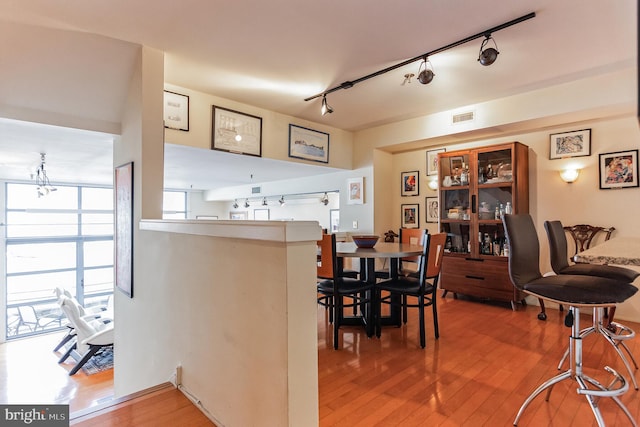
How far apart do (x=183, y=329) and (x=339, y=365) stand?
3.85 feet

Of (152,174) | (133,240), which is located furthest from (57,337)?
(152,174)

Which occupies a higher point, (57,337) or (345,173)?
(345,173)

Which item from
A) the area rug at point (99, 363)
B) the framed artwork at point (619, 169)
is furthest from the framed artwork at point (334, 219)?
the area rug at point (99, 363)

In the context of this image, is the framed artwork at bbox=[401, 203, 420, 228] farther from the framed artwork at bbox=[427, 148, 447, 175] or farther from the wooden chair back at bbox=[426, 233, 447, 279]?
the wooden chair back at bbox=[426, 233, 447, 279]

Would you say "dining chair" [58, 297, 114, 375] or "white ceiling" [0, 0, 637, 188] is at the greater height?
"white ceiling" [0, 0, 637, 188]

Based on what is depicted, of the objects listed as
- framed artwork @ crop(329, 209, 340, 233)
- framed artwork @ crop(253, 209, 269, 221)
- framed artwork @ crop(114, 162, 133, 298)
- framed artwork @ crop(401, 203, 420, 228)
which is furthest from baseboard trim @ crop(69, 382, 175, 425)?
framed artwork @ crop(253, 209, 269, 221)

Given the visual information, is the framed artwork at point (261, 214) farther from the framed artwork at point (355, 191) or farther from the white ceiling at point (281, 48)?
the white ceiling at point (281, 48)

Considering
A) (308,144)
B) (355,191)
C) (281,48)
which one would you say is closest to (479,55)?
(281,48)

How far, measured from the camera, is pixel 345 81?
3262mm

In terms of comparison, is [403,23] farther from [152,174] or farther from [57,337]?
[57,337]

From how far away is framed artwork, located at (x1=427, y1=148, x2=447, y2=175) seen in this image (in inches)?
187

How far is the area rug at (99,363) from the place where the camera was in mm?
5247

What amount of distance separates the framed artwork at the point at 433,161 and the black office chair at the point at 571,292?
2717 millimetres

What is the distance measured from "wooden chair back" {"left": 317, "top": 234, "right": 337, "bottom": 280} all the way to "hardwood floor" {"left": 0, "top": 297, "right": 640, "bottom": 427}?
653mm
